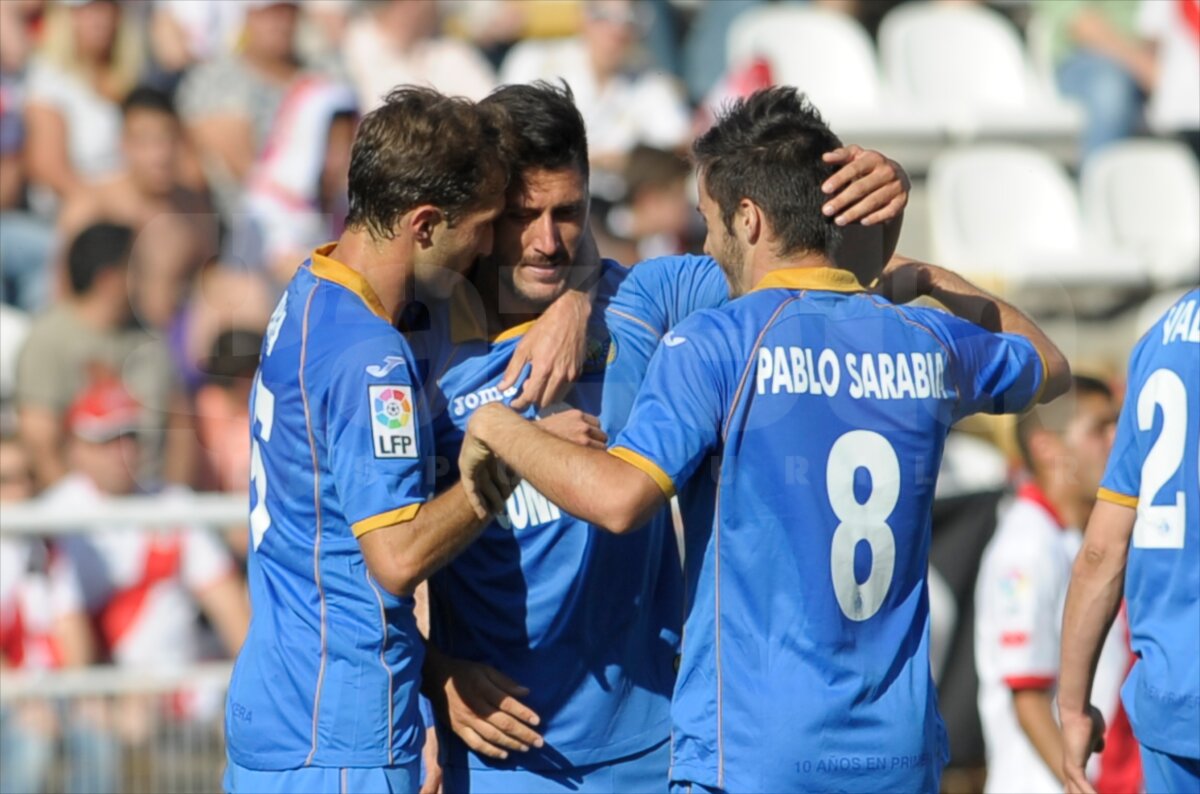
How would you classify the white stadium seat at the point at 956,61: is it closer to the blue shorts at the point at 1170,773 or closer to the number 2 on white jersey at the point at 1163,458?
the number 2 on white jersey at the point at 1163,458

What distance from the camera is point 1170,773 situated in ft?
A: 14.3

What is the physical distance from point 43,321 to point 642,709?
17.2 feet

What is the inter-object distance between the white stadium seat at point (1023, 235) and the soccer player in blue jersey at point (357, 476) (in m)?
6.19

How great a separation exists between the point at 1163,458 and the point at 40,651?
4.46 meters

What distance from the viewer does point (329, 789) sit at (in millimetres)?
4020

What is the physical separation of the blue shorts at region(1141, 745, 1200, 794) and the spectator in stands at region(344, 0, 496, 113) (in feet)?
23.4

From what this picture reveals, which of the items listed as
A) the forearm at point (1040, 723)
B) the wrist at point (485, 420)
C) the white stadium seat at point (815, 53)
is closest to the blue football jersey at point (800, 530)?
the wrist at point (485, 420)

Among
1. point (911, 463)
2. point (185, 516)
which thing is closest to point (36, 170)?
point (185, 516)

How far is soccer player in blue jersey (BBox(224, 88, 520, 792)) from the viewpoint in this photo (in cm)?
389

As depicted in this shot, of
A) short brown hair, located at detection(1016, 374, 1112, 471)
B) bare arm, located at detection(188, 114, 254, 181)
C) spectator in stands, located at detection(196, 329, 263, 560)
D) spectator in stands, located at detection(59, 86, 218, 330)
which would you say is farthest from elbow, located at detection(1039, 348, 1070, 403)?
bare arm, located at detection(188, 114, 254, 181)

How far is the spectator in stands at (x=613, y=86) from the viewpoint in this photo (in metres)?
10.7

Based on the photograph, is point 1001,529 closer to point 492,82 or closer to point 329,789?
point 329,789

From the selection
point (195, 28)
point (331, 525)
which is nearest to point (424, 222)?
→ point (331, 525)

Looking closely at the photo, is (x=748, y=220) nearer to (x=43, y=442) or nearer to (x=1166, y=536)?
(x=1166, y=536)
